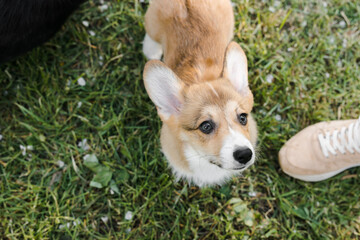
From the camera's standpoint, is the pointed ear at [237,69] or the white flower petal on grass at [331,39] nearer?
the pointed ear at [237,69]

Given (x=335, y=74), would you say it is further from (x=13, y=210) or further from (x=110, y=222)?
(x=13, y=210)

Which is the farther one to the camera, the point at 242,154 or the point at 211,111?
the point at 211,111

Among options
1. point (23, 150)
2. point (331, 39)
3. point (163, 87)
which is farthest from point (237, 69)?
point (23, 150)

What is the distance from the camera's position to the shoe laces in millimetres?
2805

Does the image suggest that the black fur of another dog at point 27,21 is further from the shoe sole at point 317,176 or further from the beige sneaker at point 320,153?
the shoe sole at point 317,176

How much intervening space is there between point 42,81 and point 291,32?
8.55 feet

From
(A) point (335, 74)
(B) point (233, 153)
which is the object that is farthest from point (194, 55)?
(A) point (335, 74)

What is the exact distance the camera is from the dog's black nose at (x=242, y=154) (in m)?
2.05

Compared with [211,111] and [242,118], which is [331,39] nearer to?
[242,118]

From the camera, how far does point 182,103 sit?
2.33 meters

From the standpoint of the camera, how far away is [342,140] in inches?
115

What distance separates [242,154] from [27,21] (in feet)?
6.05

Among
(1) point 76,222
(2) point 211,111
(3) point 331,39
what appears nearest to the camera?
(2) point 211,111

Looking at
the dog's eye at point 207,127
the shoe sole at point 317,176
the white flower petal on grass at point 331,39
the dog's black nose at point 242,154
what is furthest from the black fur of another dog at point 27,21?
the white flower petal on grass at point 331,39
